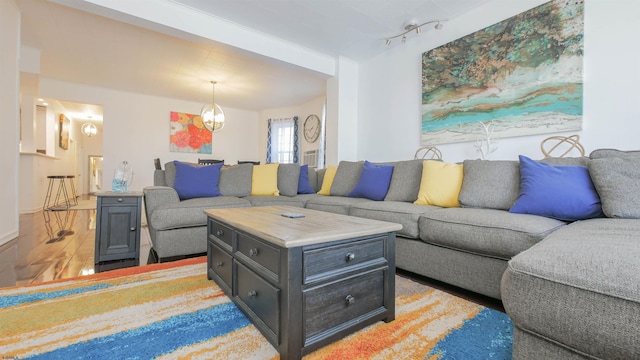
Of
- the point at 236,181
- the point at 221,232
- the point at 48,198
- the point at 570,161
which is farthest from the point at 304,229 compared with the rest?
the point at 48,198

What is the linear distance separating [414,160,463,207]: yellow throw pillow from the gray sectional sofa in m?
0.09

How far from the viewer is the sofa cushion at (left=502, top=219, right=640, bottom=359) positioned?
2.07 ft

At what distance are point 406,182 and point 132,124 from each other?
594 centimetres

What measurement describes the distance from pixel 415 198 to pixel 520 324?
70.2 inches

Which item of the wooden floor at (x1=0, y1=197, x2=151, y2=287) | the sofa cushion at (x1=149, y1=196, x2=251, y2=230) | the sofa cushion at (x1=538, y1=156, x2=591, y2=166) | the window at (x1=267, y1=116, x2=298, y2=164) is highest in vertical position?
the window at (x1=267, y1=116, x2=298, y2=164)

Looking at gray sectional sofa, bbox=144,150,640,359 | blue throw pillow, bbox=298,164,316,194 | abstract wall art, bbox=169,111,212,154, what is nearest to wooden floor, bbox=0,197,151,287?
gray sectional sofa, bbox=144,150,640,359

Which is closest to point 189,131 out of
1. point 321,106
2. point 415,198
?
point 321,106

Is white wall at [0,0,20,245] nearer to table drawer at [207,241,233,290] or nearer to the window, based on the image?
table drawer at [207,241,233,290]

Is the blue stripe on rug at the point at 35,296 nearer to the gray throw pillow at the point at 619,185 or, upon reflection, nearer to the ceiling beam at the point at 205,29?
the ceiling beam at the point at 205,29

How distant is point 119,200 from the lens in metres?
2.28

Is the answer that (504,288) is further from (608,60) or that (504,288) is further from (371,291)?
(608,60)

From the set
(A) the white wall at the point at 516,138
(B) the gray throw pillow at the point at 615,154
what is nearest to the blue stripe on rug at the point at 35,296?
(B) the gray throw pillow at the point at 615,154

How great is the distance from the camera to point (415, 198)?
8.31 ft

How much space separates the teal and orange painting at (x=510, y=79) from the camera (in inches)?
93.7
